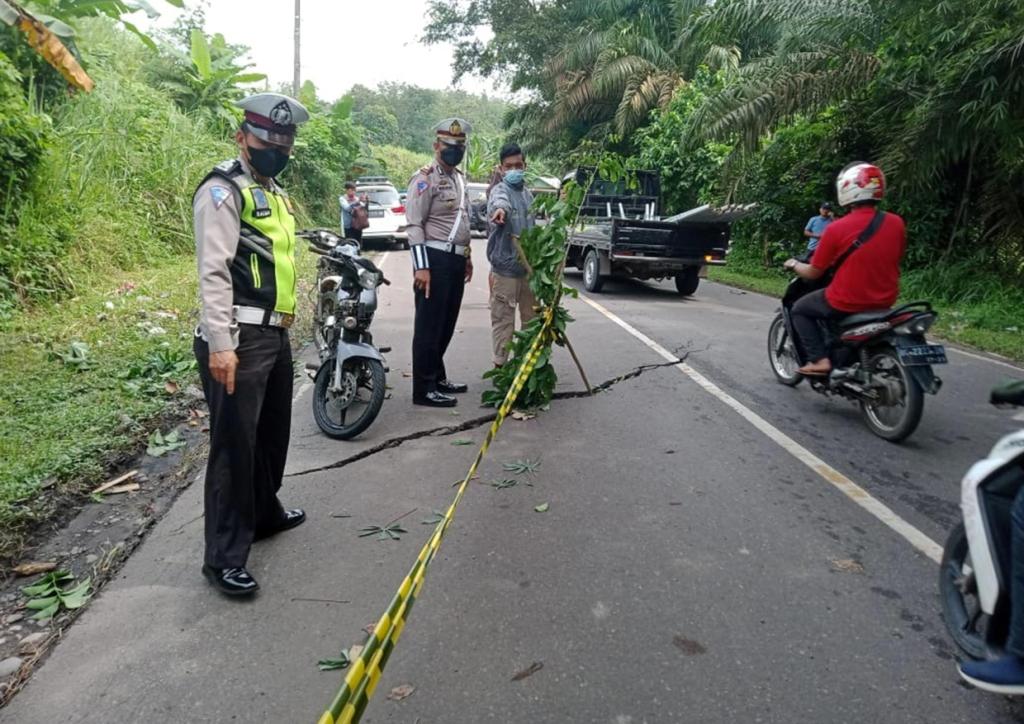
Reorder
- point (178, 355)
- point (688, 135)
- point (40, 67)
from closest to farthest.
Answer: point (178, 355) → point (40, 67) → point (688, 135)

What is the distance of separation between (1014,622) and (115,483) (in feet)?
14.7

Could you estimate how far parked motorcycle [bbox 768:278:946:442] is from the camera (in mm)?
5219

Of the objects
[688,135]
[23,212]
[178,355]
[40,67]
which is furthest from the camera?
[688,135]

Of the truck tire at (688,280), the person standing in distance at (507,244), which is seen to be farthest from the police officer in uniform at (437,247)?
the truck tire at (688,280)

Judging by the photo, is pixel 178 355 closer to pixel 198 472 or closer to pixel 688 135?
pixel 198 472

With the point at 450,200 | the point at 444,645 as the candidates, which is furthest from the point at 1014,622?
the point at 450,200

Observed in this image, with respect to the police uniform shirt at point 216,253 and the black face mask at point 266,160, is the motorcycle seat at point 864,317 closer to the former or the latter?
the black face mask at point 266,160

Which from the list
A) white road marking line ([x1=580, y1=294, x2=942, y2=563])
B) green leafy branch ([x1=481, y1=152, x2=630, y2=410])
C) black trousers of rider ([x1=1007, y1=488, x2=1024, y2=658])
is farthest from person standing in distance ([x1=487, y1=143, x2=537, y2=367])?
black trousers of rider ([x1=1007, y1=488, x2=1024, y2=658])

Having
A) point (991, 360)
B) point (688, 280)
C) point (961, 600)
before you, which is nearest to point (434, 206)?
point (961, 600)

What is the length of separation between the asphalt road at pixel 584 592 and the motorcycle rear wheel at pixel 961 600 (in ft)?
0.37

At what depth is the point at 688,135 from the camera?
1489 centimetres

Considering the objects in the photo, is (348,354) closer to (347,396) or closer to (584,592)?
(347,396)

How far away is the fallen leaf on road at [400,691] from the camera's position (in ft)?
8.75

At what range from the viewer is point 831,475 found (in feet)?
15.6
